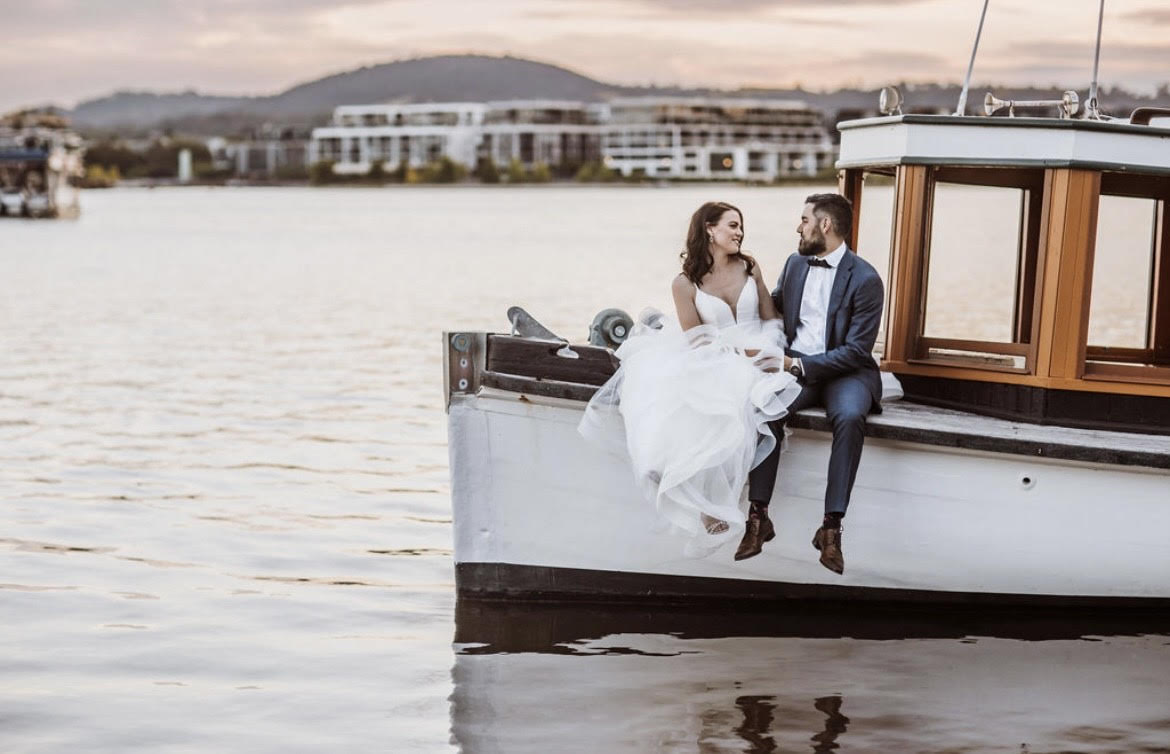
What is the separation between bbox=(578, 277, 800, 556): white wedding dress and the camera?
24.4ft

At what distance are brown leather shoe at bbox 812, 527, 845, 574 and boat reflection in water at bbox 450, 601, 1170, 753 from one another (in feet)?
1.65

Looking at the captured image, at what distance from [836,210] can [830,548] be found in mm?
1589

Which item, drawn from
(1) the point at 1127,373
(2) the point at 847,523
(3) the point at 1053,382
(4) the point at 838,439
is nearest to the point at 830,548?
(2) the point at 847,523

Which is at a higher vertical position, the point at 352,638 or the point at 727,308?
Answer: the point at 727,308

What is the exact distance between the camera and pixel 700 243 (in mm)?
7766

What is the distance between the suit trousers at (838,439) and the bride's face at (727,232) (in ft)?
2.49

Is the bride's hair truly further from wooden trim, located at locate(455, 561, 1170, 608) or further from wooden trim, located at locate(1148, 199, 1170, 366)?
wooden trim, located at locate(1148, 199, 1170, 366)

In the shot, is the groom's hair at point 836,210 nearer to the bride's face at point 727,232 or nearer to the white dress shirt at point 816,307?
the white dress shirt at point 816,307

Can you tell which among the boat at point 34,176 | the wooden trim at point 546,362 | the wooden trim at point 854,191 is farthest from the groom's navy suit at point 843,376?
the boat at point 34,176

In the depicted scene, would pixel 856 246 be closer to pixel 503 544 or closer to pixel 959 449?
pixel 959 449

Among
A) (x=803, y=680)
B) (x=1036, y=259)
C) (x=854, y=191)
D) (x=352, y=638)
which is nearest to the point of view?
(x=803, y=680)

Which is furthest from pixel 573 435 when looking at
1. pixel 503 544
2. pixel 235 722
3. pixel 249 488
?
pixel 249 488

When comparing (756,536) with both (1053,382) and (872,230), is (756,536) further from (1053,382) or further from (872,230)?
(872,230)

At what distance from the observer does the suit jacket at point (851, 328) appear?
→ 25.0 feet
